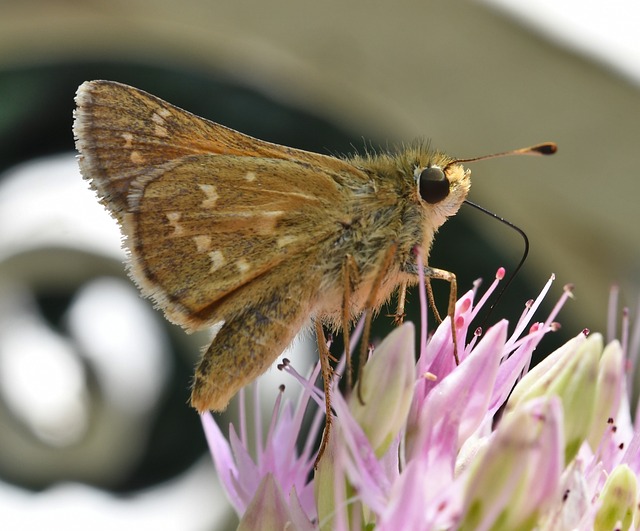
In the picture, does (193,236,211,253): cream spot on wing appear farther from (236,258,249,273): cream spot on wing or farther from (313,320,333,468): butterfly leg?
(313,320,333,468): butterfly leg

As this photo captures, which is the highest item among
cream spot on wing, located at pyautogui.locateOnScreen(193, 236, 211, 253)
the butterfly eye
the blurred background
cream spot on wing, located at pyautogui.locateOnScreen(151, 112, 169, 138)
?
the butterfly eye

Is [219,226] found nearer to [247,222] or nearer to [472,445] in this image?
[247,222]

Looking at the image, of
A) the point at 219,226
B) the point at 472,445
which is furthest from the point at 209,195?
the point at 472,445

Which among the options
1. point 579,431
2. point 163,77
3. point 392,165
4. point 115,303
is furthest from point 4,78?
point 579,431

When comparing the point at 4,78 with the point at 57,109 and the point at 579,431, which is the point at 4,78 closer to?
the point at 57,109

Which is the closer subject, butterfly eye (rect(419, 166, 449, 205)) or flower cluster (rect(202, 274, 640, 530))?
flower cluster (rect(202, 274, 640, 530))

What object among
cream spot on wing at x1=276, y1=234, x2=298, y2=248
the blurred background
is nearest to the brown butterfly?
cream spot on wing at x1=276, y1=234, x2=298, y2=248

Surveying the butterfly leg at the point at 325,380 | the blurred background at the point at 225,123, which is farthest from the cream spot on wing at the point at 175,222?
the blurred background at the point at 225,123

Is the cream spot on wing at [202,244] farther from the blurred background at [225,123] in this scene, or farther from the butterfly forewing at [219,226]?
the blurred background at [225,123]
